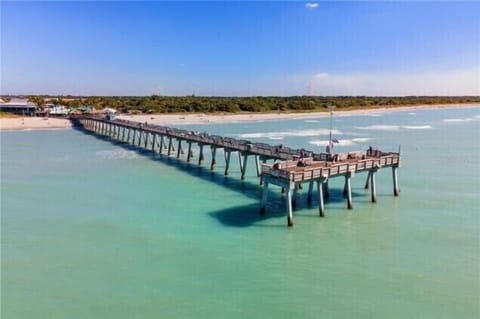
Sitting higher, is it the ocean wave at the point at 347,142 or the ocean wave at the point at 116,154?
the ocean wave at the point at 347,142

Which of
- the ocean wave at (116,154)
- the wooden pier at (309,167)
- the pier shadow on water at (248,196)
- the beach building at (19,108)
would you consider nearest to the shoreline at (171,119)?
the beach building at (19,108)

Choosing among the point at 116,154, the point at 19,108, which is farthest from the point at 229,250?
the point at 19,108

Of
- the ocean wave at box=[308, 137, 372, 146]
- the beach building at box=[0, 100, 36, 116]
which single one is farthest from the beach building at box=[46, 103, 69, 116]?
the ocean wave at box=[308, 137, 372, 146]

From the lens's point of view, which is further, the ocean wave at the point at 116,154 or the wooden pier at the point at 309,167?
the ocean wave at the point at 116,154

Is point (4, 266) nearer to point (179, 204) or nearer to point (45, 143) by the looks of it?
point (179, 204)

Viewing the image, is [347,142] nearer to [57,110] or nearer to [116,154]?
[116,154]

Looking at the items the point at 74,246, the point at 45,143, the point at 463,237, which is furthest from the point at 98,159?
the point at 463,237

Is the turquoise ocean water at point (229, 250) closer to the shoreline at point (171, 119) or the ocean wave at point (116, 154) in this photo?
the ocean wave at point (116, 154)

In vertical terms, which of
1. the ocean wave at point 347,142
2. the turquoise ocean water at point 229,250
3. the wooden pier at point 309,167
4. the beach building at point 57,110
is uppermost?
the beach building at point 57,110
